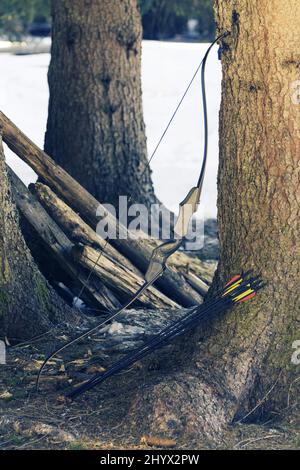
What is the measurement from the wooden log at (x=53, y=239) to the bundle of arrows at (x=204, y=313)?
142 centimetres

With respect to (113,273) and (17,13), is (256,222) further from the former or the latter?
(17,13)

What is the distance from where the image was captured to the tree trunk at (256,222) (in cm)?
462

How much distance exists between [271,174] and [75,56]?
399cm

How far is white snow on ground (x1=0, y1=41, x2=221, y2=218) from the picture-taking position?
11398mm

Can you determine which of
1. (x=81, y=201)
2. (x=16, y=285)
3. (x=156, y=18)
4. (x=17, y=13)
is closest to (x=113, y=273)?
(x=81, y=201)

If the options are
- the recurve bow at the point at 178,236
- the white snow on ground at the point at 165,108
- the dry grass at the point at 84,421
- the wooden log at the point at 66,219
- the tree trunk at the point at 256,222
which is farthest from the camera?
the white snow on ground at the point at 165,108

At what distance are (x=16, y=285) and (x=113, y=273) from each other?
997mm

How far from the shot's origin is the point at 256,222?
4.82 m

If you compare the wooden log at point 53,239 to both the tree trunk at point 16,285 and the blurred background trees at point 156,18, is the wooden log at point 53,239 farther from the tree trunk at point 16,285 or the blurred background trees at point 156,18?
the blurred background trees at point 156,18

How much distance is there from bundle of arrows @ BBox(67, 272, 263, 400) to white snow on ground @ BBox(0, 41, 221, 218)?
5.38 metres

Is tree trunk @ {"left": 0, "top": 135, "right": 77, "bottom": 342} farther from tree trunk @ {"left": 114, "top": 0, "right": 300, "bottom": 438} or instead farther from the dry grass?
tree trunk @ {"left": 114, "top": 0, "right": 300, "bottom": 438}

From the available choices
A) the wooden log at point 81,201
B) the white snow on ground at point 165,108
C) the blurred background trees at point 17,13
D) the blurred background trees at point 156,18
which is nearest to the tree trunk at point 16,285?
the wooden log at point 81,201
